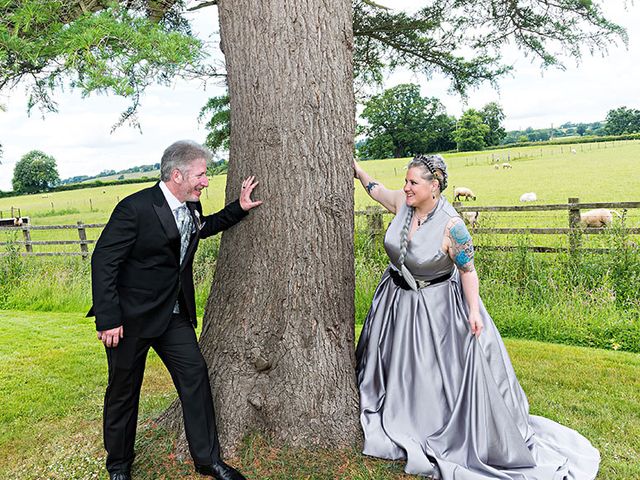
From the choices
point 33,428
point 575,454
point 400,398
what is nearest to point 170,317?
point 400,398

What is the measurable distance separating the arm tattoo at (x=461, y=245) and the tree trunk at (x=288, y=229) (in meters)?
0.69

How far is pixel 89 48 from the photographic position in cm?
319

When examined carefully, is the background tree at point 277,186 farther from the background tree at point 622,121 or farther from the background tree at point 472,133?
the background tree at point 622,121

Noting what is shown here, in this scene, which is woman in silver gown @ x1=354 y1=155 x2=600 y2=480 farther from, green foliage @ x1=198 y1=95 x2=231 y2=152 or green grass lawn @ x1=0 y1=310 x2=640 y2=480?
green foliage @ x1=198 y1=95 x2=231 y2=152

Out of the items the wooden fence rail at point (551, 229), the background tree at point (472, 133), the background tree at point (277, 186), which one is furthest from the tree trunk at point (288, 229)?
the background tree at point (472, 133)

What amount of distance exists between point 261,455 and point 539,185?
26.0m

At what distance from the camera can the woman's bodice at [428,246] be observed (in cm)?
355

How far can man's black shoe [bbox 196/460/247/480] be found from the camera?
124 inches

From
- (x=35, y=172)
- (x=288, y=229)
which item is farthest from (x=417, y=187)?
(x=35, y=172)

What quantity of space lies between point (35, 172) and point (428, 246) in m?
50.2

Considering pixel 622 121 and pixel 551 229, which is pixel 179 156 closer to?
pixel 551 229

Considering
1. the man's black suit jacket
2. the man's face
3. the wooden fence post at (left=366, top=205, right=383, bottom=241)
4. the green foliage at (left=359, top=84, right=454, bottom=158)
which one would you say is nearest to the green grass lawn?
the man's black suit jacket

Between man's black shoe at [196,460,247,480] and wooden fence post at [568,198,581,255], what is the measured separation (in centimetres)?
748

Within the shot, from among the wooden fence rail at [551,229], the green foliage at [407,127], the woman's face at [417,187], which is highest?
the green foliage at [407,127]
